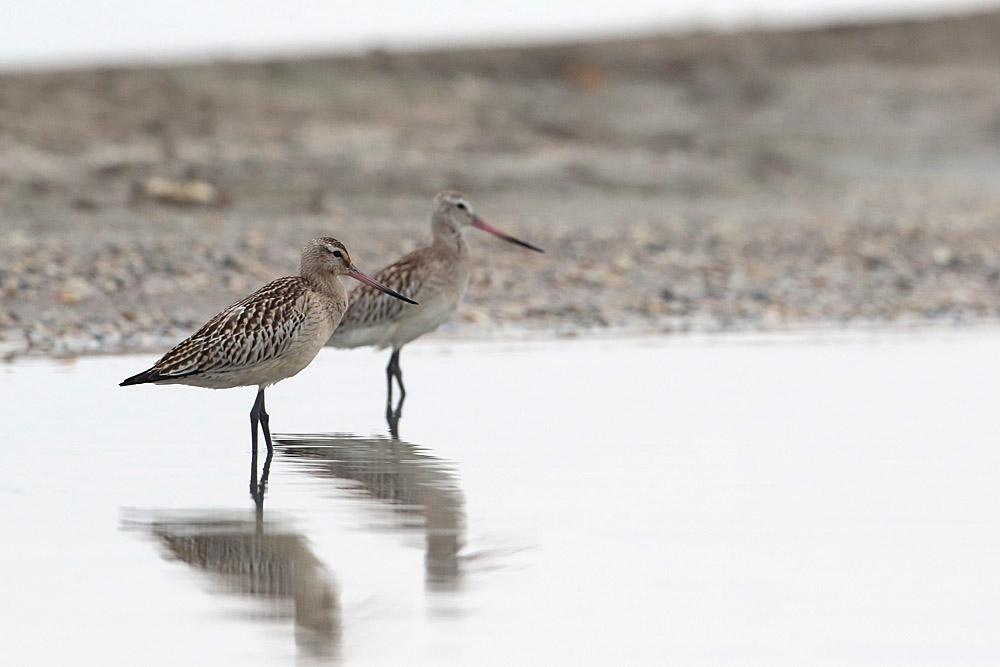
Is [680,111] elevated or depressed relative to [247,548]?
elevated

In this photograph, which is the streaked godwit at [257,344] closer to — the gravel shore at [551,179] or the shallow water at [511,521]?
the shallow water at [511,521]

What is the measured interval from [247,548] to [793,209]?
16.9m

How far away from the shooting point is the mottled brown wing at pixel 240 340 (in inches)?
300

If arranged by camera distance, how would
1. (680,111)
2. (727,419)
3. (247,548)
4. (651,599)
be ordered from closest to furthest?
(651,599)
(247,548)
(727,419)
(680,111)

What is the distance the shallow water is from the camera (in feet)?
15.1

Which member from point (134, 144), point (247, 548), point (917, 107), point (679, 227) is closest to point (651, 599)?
point (247, 548)

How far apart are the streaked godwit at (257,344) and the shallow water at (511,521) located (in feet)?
1.10

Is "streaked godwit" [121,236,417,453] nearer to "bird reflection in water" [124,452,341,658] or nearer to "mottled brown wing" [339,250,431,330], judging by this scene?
"bird reflection in water" [124,452,341,658]

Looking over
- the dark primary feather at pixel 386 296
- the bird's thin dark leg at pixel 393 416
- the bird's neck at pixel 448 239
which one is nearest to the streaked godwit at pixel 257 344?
the bird's thin dark leg at pixel 393 416

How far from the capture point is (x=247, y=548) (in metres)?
5.68

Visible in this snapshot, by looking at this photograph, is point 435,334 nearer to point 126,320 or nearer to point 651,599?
point 126,320

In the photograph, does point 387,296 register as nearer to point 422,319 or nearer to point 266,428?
point 422,319

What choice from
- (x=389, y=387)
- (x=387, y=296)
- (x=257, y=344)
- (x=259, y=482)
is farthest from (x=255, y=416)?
(x=387, y=296)

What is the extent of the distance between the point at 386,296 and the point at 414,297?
0.97 feet
